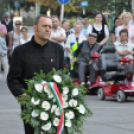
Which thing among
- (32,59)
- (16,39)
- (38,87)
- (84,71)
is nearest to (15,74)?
(32,59)

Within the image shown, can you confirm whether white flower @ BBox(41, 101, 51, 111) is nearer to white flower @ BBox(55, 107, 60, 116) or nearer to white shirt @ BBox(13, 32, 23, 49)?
white flower @ BBox(55, 107, 60, 116)

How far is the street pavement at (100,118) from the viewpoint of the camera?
25.1 ft

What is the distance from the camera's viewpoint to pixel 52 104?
4.84m

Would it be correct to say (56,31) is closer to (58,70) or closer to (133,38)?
(133,38)

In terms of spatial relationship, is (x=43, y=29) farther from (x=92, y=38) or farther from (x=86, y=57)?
(x=92, y=38)

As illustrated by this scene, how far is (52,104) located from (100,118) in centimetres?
409

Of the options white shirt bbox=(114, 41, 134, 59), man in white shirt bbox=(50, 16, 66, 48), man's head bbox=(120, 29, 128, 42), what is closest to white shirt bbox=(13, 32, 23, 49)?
man in white shirt bbox=(50, 16, 66, 48)

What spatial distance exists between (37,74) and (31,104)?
12.8 inches

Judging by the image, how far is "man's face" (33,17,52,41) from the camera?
509 centimetres

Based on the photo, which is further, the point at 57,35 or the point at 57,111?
the point at 57,35

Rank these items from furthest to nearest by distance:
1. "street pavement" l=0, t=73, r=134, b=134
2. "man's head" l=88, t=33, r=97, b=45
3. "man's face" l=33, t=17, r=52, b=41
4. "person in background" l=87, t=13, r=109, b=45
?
"person in background" l=87, t=13, r=109, b=45
"man's head" l=88, t=33, r=97, b=45
"street pavement" l=0, t=73, r=134, b=134
"man's face" l=33, t=17, r=52, b=41

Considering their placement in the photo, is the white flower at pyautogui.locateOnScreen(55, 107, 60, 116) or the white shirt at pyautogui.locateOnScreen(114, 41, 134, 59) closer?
the white flower at pyautogui.locateOnScreen(55, 107, 60, 116)

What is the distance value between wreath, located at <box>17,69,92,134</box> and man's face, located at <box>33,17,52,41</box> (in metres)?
0.41

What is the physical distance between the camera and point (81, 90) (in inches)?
197
